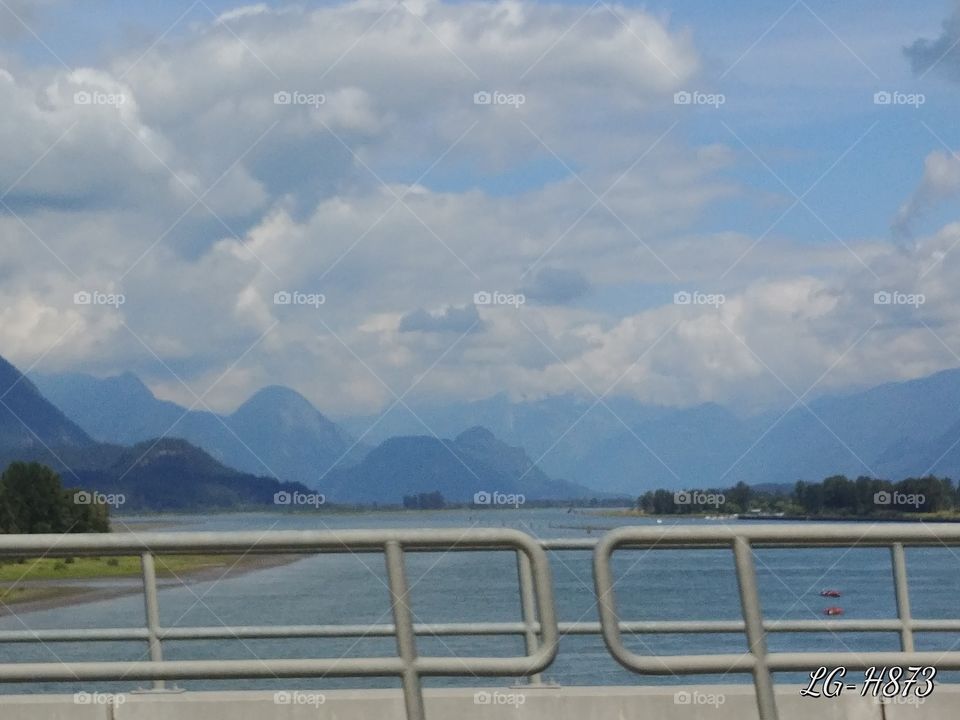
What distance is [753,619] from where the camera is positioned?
534 cm

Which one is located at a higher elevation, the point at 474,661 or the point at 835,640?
the point at 835,640

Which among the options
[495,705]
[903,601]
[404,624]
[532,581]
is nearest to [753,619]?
[532,581]

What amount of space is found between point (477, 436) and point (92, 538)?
Result: 161 meters

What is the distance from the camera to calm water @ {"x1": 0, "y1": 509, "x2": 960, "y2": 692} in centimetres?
2609

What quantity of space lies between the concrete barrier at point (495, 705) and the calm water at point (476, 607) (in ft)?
32.0

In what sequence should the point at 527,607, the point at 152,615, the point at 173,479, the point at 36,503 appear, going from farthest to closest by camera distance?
1. the point at 173,479
2. the point at 36,503
3. the point at 527,607
4. the point at 152,615

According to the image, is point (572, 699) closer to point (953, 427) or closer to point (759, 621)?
point (759, 621)

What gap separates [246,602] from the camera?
56156 mm

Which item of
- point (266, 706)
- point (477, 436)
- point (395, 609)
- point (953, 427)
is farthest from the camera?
point (953, 427)

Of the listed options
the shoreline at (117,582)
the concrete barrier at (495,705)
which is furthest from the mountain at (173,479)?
the concrete barrier at (495,705)

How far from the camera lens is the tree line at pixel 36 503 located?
2790 inches

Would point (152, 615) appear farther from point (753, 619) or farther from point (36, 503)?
point (36, 503)

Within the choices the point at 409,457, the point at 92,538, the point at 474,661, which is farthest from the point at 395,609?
the point at 409,457

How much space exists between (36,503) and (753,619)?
76283mm
